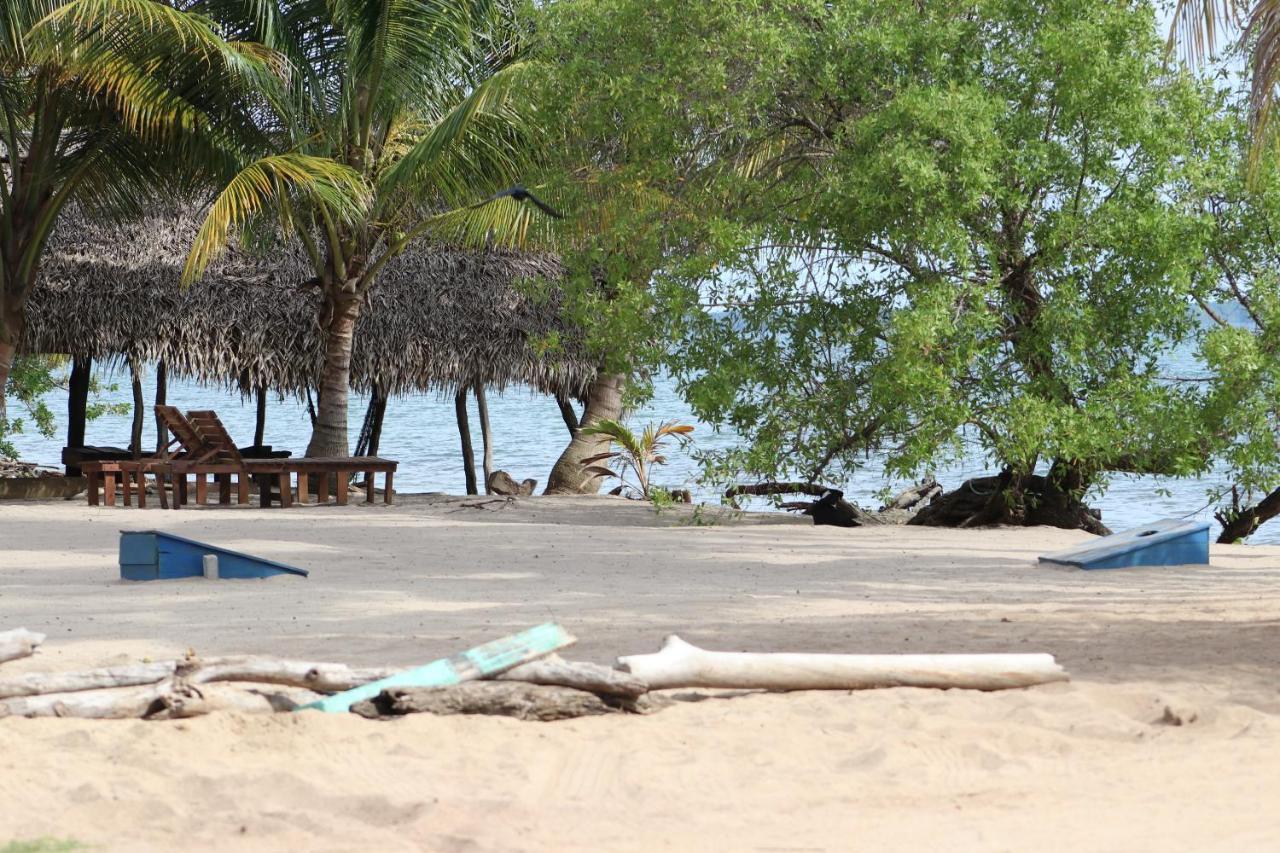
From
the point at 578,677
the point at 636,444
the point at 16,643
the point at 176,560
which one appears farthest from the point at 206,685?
the point at 636,444

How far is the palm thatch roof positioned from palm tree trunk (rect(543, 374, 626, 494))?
1.83 ft

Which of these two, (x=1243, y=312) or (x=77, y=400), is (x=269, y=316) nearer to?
(x=77, y=400)

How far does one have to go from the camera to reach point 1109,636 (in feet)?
20.1

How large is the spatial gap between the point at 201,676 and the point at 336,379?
415 inches

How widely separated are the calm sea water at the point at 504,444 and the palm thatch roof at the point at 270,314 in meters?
2.54

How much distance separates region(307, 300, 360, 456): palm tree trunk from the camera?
49.2 feet

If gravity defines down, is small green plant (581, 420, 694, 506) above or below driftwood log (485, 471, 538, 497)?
above

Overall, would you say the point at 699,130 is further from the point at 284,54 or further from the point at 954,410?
the point at 284,54

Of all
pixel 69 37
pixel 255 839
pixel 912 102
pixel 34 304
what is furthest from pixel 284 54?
pixel 255 839

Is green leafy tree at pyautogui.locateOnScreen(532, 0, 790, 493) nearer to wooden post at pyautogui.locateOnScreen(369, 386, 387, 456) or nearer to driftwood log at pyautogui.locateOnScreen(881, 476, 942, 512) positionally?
driftwood log at pyautogui.locateOnScreen(881, 476, 942, 512)

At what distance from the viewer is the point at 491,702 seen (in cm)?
465

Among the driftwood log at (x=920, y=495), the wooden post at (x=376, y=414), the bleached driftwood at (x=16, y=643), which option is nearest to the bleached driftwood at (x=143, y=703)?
the bleached driftwood at (x=16, y=643)

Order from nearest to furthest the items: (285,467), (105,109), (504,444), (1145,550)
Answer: (1145,550) → (285,467) → (105,109) → (504,444)

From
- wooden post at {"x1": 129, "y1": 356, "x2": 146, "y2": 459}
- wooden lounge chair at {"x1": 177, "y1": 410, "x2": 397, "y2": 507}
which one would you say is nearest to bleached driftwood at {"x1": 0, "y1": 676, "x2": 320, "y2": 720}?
wooden lounge chair at {"x1": 177, "y1": 410, "x2": 397, "y2": 507}
